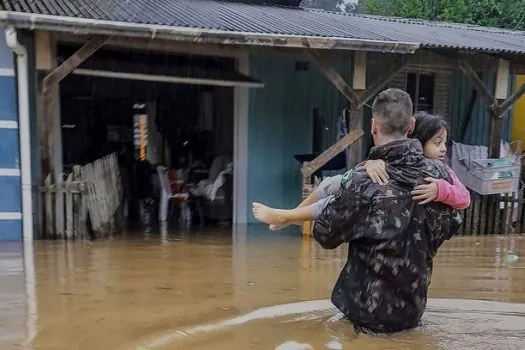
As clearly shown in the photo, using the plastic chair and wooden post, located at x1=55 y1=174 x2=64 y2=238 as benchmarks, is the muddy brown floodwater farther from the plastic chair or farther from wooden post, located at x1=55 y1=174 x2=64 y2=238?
the plastic chair

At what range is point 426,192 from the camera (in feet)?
10.4

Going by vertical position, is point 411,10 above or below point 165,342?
above

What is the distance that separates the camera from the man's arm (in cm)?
314

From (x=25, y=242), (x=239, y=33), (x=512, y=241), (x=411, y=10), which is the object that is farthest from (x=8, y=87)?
(x=411, y=10)

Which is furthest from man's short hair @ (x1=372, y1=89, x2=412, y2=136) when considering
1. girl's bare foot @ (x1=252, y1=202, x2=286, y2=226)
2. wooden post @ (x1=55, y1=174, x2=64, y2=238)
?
wooden post @ (x1=55, y1=174, x2=64, y2=238)

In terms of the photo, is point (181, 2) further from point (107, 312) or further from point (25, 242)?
point (107, 312)

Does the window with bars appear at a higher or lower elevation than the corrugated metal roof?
lower

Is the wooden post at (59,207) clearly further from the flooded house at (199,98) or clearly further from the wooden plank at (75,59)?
the wooden plank at (75,59)

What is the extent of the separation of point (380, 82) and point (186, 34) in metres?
2.95

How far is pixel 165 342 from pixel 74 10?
526 cm

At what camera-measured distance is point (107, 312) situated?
4.66 m

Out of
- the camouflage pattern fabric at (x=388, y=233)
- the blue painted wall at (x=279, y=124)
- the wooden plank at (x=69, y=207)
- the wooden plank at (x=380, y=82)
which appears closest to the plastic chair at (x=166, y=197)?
the blue painted wall at (x=279, y=124)

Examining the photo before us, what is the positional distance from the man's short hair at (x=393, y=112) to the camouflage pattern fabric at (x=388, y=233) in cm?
8

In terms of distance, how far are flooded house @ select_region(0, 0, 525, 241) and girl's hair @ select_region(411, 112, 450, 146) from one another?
4417mm
